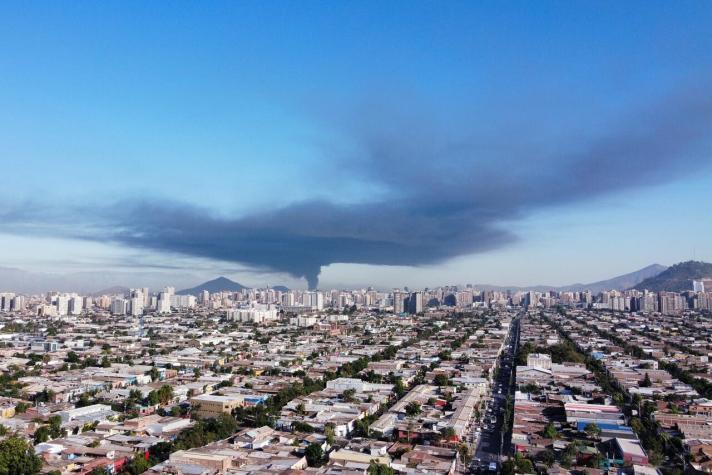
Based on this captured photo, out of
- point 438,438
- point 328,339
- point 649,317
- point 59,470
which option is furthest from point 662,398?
point 649,317

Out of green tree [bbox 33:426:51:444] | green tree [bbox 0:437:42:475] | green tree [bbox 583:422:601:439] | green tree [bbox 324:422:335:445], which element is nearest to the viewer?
green tree [bbox 0:437:42:475]

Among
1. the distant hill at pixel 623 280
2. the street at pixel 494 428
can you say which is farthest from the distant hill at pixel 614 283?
the street at pixel 494 428

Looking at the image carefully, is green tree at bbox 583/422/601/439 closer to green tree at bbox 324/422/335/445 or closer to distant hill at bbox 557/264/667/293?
green tree at bbox 324/422/335/445

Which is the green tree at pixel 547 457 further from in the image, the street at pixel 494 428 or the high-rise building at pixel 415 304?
the high-rise building at pixel 415 304

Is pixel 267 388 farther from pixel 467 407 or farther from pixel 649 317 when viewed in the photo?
pixel 649 317

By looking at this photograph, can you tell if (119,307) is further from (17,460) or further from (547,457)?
(547,457)

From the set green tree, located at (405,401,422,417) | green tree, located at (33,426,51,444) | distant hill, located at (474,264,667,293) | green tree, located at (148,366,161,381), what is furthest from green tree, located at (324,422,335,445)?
distant hill, located at (474,264,667,293)
